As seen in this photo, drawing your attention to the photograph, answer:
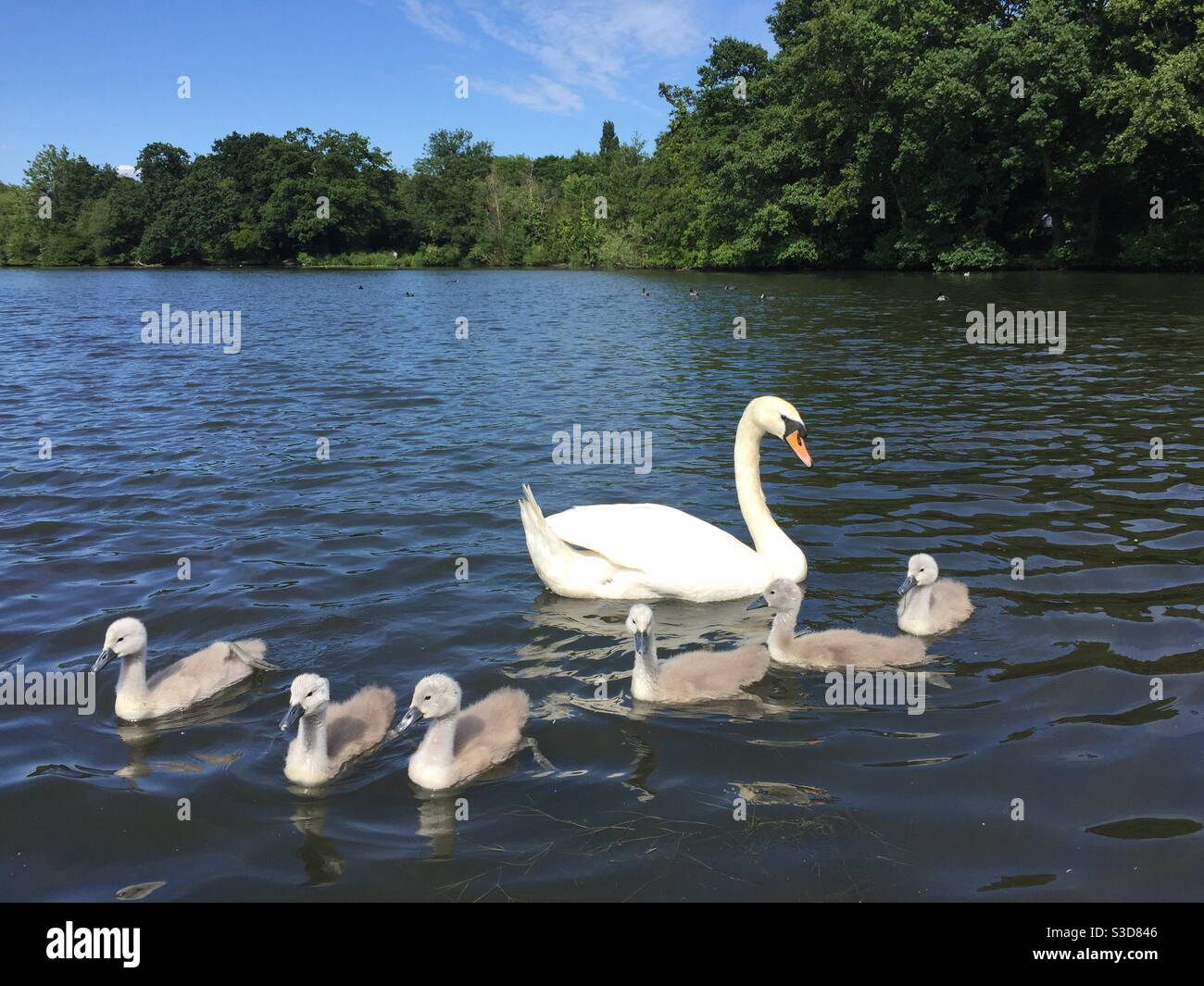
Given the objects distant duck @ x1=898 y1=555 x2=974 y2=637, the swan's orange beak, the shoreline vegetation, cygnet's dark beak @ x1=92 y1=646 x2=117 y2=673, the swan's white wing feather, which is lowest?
cygnet's dark beak @ x1=92 y1=646 x2=117 y2=673

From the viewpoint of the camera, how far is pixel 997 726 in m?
4.89

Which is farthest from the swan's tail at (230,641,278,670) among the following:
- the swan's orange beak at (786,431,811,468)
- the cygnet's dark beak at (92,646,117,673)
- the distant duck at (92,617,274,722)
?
the swan's orange beak at (786,431,811,468)

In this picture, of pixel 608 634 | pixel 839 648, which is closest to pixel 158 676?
pixel 608 634

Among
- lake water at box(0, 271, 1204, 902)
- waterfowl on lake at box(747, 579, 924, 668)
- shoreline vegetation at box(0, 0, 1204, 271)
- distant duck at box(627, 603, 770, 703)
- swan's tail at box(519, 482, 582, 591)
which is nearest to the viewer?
lake water at box(0, 271, 1204, 902)

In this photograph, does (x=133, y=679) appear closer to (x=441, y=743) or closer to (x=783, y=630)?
(x=441, y=743)

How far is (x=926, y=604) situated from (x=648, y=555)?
1902 millimetres

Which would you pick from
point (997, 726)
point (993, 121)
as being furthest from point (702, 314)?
point (997, 726)

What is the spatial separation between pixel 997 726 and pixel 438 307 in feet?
120

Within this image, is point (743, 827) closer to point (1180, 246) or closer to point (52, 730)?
point (52, 730)

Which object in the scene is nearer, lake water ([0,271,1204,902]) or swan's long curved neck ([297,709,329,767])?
lake water ([0,271,1204,902])

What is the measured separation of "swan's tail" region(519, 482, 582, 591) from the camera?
6.84 metres

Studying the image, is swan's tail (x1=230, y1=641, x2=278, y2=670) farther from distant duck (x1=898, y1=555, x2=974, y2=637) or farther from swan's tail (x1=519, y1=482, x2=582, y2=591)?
distant duck (x1=898, y1=555, x2=974, y2=637)

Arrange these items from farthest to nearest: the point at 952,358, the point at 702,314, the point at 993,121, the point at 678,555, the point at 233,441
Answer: the point at 993,121 → the point at 702,314 → the point at 952,358 → the point at 233,441 → the point at 678,555

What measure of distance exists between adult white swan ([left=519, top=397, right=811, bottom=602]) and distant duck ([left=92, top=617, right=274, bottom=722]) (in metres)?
2.28
